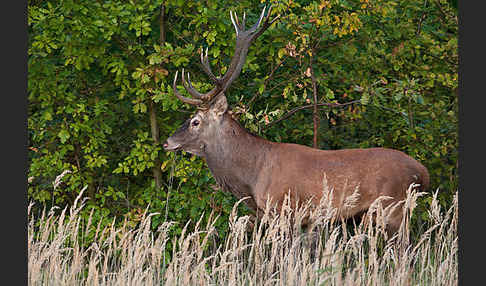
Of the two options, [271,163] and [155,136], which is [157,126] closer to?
[155,136]

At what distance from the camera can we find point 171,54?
7.30m

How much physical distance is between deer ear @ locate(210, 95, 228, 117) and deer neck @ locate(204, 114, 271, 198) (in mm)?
88

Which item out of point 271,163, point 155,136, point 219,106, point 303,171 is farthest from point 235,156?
point 155,136

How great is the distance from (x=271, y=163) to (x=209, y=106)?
91cm

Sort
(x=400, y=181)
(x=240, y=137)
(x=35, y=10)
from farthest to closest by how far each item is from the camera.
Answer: (x=35, y=10) → (x=240, y=137) → (x=400, y=181)

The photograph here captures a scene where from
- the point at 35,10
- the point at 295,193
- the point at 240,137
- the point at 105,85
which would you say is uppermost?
the point at 35,10

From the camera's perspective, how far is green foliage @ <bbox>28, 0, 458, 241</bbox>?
7.27m

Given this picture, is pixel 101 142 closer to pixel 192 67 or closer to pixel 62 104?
pixel 62 104

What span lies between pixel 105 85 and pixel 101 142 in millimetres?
814

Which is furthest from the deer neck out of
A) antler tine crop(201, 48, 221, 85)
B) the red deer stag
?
antler tine crop(201, 48, 221, 85)

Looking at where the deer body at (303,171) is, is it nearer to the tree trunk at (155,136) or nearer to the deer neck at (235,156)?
the deer neck at (235,156)

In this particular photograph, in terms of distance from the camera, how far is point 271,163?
6828 millimetres

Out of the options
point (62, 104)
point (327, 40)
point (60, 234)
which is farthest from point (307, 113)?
point (60, 234)

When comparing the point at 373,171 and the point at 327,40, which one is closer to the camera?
the point at 373,171
